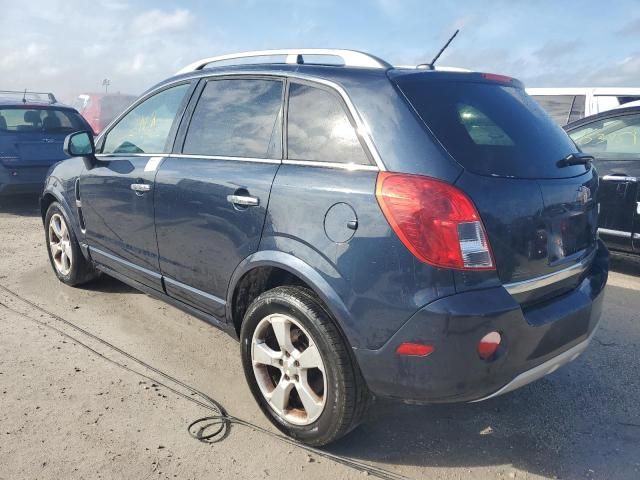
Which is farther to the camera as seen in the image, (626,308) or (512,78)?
(626,308)

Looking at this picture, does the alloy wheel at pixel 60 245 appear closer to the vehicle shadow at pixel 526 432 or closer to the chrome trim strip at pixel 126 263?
the chrome trim strip at pixel 126 263

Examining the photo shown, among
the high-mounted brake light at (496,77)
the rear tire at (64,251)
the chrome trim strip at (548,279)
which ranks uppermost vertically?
the high-mounted brake light at (496,77)

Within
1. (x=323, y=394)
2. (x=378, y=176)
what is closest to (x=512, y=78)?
(x=378, y=176)

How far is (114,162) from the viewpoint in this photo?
3.92m

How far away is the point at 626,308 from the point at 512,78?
8.40 feet

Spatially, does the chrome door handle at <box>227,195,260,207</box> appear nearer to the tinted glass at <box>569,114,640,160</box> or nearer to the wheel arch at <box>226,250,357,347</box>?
the wheel arch at <box>226,250,357,347</box>

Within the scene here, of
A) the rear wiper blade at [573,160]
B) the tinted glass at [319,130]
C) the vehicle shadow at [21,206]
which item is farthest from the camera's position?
the vehicle shadow at [21,206]

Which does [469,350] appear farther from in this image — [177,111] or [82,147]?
[82,147]

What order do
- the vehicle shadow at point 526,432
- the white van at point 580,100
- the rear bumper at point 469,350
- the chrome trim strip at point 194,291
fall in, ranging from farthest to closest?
the white van at point 580,100
the chrome trim strip at point 194,291
the vehicle shadow at point 526,432
the rear bumper at point 469,350

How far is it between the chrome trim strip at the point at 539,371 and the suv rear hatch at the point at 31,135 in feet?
24.7

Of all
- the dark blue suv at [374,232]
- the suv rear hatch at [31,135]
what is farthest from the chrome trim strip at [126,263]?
the suv rear hatch at [31,135]

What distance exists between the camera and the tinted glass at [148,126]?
3551 mm

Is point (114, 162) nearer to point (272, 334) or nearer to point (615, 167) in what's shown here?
point (272, 334)

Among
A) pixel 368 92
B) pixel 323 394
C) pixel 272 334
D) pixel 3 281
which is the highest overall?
pixel 368 92
